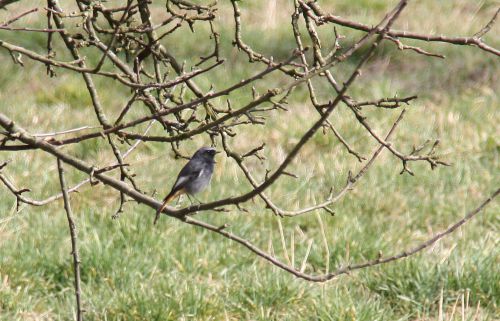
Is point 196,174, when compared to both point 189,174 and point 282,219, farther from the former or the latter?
point 282,219

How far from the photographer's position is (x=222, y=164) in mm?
6973

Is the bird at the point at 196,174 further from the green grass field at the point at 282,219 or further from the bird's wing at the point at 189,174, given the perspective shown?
the green grass field at the point at 282,219

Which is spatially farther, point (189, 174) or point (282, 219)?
point (282, 219)

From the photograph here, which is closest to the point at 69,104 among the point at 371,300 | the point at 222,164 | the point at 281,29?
the point at 222,164

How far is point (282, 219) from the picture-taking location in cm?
600

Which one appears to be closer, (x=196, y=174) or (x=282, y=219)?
(x=196, y=174)

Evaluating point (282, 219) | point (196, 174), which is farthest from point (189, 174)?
point (282, 219)

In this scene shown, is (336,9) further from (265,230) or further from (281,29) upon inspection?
(265,230)

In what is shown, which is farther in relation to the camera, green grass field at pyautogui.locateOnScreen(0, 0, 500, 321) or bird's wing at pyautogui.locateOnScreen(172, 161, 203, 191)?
green grass field at pyautogui.locateOnScreen(0, 0, 500, 321)

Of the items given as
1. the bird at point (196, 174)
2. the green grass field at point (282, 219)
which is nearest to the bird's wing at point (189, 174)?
the bird at point (196, 174)

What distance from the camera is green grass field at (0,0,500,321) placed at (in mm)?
4742

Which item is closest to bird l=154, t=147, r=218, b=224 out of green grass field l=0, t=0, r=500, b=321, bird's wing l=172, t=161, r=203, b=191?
bird's wing l=172, t=161, r=203, b=191

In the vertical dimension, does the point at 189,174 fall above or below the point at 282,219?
above

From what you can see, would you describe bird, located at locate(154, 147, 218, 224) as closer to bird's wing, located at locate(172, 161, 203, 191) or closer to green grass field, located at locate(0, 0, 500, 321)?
bird's wing, located at locate(172, 161, 203, 191)
